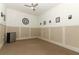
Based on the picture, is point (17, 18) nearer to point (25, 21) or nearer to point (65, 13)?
point (25, 21)

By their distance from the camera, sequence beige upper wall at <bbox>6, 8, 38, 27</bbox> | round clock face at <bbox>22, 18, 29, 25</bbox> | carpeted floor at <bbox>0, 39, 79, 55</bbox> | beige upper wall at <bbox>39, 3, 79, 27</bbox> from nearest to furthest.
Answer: carpeted floor at <bbox>0, 39, 79, 55</bbox>
beige upper wall at <bbox>39, 3, 79, 27</bbox>
beige upper wall at <bbox>6, 8, 38, 27</bbox>
round clock face at <bbox>22, 18, 29, 25</bbox>

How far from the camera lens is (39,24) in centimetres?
846

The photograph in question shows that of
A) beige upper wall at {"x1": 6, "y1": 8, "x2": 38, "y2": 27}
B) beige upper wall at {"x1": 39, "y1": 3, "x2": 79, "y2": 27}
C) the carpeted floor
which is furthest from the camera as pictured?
beige upper wall at {"x1": 6, "y1": 8, "x2": 38, "y2": 27}

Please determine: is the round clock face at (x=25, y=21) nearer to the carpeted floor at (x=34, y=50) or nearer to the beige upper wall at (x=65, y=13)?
the beige upper wall at (x=65, y=13)

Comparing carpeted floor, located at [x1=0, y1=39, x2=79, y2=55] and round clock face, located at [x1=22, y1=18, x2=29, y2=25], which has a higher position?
round clock face, located at [x1=22, y1=18, x2=29, y2=25]

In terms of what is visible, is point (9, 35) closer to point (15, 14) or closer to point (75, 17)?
point (15, 14)

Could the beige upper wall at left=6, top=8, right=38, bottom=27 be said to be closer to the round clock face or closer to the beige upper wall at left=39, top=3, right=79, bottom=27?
the round clock face

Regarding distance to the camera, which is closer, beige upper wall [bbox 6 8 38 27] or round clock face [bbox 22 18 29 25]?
beige upper wall [bbox 6 8 38 27]

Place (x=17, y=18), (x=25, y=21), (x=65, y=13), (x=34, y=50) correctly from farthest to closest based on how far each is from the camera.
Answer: (x=25, y=21)
(x=17, y=18)
(x=65, y=13)
(x=34, y=50)

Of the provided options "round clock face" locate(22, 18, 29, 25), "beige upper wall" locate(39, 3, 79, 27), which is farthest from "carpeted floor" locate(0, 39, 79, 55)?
"round clock face" locate(22, 18, 29, 25)

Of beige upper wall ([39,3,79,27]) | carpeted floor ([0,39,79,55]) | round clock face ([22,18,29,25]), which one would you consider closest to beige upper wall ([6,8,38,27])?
round clock face ([22,18,29,25])

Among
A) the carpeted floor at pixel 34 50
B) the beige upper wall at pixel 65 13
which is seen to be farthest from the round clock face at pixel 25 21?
the carpeted floor at pixel 34 50

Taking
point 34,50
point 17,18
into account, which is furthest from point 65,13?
point 17,18
